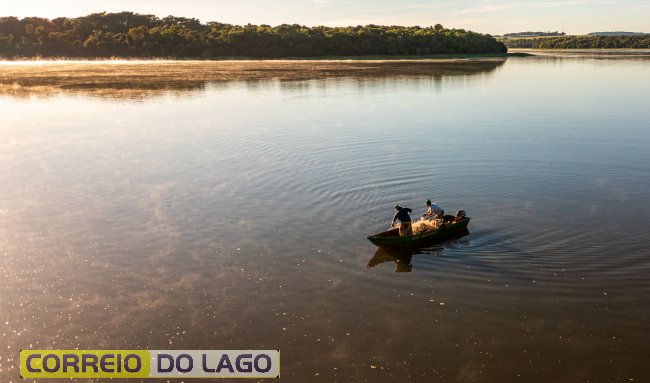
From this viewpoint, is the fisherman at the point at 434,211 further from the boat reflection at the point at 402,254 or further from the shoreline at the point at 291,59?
the shoreline at the point at 291,59

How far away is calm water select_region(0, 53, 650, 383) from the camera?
1480cm

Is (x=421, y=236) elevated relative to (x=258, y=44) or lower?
lower

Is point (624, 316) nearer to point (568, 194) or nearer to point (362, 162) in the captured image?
point (568, 194)

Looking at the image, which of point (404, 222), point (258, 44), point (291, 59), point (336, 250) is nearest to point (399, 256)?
point (404, 222)

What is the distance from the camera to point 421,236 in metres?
21.5

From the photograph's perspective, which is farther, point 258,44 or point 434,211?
point 258,44

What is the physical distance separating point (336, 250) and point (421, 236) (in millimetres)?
3636

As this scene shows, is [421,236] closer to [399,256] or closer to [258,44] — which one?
[399,256]

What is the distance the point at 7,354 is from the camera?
14.4 m

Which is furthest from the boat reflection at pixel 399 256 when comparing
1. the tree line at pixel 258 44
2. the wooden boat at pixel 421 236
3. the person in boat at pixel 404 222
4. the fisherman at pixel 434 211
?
the tree line at pixel 258 44

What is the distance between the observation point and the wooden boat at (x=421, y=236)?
2098 cm

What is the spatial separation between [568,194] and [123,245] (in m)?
22.6

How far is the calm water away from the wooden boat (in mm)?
490

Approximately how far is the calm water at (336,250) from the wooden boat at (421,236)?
1.61ft
